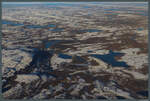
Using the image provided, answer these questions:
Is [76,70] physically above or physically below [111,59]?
below

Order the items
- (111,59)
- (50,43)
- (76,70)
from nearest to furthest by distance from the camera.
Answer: (76,70) → (111,59) → (50,43)

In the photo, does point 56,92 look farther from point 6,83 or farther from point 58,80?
point 6,83

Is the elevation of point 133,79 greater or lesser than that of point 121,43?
lesser

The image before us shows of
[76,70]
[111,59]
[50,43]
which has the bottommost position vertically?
[76,70]

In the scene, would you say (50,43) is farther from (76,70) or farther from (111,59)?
(111,59)

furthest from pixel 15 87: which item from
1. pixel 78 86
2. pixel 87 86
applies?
pixel 87 86

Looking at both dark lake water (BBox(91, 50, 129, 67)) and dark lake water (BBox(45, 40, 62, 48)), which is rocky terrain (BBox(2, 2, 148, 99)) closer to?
dark lake water (BBox(91, 50, 129, 67))

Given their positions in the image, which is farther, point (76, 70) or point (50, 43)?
point (50, 43)

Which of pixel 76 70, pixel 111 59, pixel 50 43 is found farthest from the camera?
pixel 50 43

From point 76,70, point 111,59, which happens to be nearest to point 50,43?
point 76,70

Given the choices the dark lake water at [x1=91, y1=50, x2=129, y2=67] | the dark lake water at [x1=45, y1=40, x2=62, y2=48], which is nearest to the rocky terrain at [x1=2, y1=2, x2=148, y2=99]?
the dark lake water at [x1=91, y1=50, x2=129, y2=67]

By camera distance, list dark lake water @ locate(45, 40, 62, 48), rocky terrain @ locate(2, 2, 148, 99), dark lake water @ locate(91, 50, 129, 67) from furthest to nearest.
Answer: dark lake water @ locate(45, 40, 62, 48) → dark lake water @ locate(91, 50, 129, 67) → rocky terrain @ locate(2, 2, 148, 99)
